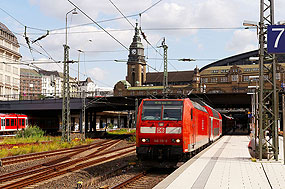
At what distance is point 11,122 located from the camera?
44.9 metres

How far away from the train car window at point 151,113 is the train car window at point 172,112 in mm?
259

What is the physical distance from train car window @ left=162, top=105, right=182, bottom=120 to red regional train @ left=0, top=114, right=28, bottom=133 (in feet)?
109

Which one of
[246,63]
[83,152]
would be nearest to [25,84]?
[246,63]

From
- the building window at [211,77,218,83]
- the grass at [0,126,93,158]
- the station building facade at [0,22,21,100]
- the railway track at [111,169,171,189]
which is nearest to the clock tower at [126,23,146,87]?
the building window at [211,77,218,83]

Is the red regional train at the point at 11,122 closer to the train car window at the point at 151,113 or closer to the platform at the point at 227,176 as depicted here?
the train car window at the point at 151,113

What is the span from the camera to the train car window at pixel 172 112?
47.7 ft

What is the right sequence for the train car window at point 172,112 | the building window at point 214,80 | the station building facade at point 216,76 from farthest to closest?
the building window at point 214,80, the station building facade at point 216,76, the train car window at point 172,112

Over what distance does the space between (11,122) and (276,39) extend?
1555 inches

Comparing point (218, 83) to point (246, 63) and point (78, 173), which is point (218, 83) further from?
point (78, 173)

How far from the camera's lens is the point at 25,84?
145000mm

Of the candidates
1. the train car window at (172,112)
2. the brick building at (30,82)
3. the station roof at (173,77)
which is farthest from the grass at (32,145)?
the station roof at (173,77)

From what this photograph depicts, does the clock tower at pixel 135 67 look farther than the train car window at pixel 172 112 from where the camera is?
Yes

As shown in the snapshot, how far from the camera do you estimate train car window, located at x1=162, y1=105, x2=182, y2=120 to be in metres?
14.5

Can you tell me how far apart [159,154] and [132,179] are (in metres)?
2.32
